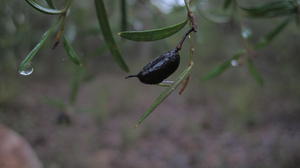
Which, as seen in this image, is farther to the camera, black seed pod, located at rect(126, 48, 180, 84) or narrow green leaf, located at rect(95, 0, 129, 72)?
narrow green leaf, located at rect(95, 0, 129, 72)

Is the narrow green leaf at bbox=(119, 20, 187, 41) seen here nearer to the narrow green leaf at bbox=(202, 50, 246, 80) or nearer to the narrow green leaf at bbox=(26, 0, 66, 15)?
the narrow green leaf at bbox=(26, 0, 66, 15)

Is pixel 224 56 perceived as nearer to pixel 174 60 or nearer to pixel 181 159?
pixel 181 159

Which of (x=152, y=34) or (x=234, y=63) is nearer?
(x=152, y=34)

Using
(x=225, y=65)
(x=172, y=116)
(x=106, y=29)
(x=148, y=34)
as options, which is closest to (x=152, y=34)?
(x=148, y=34)

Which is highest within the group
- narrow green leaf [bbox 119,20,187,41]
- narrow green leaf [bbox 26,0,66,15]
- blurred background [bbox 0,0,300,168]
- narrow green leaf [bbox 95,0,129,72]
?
narrow green leaf [bbox 26,0,66,15]

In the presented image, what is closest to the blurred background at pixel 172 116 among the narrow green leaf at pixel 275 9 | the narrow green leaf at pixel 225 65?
the narrow green leaf at pixel 225 65

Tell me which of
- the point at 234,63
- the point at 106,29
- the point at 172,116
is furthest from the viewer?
the point at 172,116

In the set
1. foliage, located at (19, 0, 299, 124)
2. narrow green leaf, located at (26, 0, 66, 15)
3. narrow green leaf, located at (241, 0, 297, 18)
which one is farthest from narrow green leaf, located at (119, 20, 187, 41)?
narrow green leaf, located at (241, 0, 297, 18)

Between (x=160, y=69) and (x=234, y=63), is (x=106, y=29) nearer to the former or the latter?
(x=160, y=69)

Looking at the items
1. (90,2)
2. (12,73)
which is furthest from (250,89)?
(12,73)
